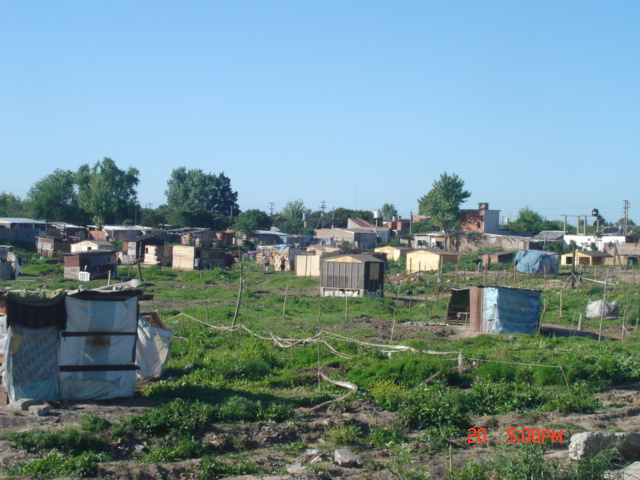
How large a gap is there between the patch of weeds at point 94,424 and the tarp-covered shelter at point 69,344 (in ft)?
5.54

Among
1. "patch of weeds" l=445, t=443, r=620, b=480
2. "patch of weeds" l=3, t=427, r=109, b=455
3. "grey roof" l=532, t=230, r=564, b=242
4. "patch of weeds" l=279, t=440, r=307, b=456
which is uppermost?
"grey roof" l=532, t=230, r=564, b=242

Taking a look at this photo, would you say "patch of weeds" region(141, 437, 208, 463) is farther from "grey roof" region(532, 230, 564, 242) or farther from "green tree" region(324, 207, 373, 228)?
"green tree" region(324, 207, 373, 228)

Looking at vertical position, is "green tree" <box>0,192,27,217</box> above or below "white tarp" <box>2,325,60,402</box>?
above

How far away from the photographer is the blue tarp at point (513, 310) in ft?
65.1

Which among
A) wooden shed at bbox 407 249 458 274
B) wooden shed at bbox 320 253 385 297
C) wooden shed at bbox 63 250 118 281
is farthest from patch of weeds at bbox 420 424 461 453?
wooden shed at bbox 407 249 458 274

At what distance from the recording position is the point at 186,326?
19234 millimetres

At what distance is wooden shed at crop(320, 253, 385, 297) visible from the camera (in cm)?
3206

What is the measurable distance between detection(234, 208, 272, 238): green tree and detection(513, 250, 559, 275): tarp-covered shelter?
3047 cm

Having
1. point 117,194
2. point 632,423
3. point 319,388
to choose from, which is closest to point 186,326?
point 319,388

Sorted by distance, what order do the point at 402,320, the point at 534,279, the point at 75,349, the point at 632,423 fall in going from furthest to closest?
1. the point at 534,279
2. the point at 402,320
3. the point at 75,349
4. the point at 632,423

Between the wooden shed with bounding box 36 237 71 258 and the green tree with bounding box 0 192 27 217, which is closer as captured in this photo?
the wooden shed with bounding box 36 237 71 258

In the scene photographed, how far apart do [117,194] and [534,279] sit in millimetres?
51053

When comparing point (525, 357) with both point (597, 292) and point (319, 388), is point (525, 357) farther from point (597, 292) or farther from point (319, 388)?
point (597, 292)
